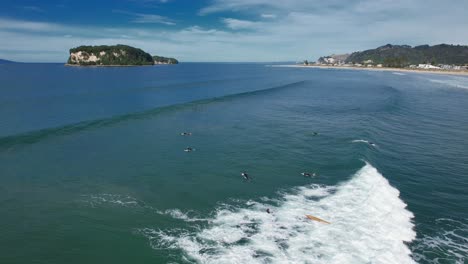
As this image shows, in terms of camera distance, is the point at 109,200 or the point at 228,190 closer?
the point at 109,200

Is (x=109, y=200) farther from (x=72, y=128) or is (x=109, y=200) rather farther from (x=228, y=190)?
(x=72, y=128)

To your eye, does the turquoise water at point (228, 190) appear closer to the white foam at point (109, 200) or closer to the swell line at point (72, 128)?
the white foam at point (109, 200)

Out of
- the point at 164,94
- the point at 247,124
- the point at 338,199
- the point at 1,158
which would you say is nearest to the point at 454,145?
the point at 338,199

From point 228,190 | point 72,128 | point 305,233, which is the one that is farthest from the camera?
point 72,128

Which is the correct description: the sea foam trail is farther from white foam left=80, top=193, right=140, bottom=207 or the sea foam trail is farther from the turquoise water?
white foam left=80, top=193, right=140, bottom=207

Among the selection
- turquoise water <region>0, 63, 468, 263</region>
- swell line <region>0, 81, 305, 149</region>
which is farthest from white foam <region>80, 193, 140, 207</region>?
swell line <region>0, 81, 305, 149</region>

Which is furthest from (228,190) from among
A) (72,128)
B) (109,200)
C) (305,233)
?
(72,128)

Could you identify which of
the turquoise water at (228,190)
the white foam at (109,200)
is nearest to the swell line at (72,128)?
the turquoise water at (228,190)
